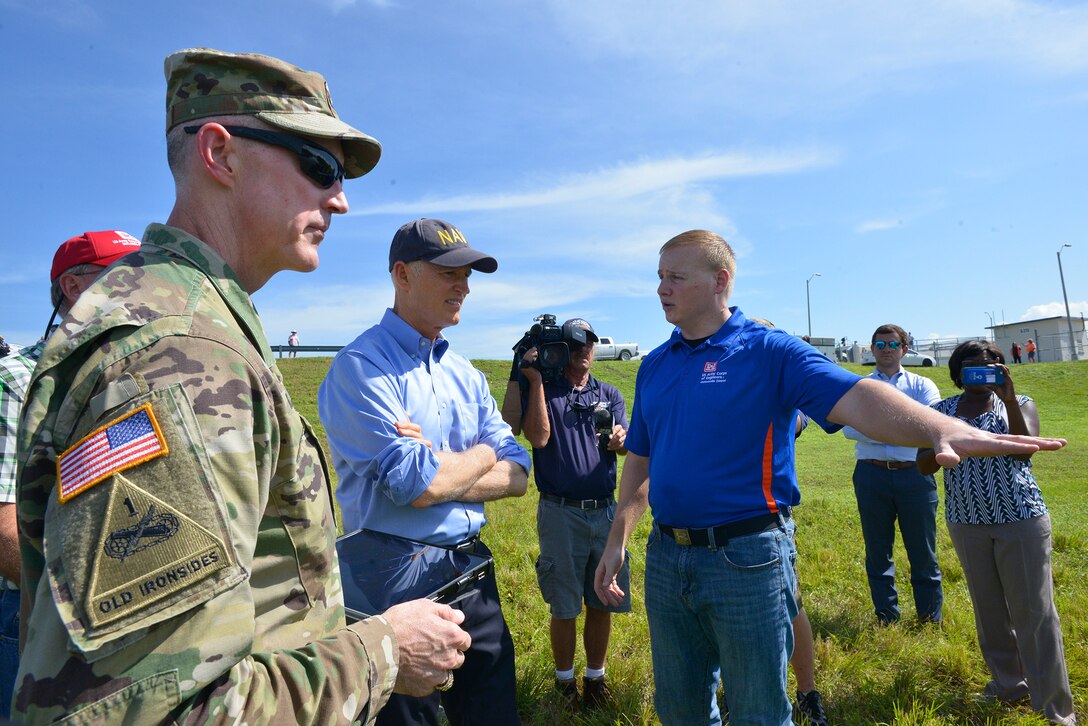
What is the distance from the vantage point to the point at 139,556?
1035 mm

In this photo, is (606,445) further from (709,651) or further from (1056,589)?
(1056,589)

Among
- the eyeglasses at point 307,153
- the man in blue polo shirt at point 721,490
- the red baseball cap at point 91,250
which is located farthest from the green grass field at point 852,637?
the eyeglasses at point 307,153

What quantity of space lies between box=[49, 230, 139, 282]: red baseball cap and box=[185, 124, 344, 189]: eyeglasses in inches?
71.8

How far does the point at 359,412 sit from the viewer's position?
2.79 metres

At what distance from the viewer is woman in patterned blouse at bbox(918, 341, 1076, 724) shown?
3965mm

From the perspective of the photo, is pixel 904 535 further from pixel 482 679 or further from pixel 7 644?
pixel 7 644

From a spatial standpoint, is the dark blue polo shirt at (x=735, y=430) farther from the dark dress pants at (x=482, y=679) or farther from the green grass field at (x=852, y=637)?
the green grass field at (x=852, y=637)

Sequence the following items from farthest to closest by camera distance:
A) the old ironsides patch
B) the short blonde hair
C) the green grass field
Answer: the green grass field
the short blonde hair
the old ironsides patch

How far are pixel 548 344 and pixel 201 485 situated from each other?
3.80 m

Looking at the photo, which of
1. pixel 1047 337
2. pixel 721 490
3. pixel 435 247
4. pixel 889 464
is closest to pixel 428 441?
pixel 435 247

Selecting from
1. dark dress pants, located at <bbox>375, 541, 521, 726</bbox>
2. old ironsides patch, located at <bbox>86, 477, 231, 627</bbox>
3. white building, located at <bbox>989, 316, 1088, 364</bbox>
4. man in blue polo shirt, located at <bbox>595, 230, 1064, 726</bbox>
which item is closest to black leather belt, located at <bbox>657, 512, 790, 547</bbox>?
man in blue polo shirt, located at <bbox>595, 230, 1064, 726</bbox>

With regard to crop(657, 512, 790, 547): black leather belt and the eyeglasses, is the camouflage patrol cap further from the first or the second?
crop(657, 512, 790, 547): black leather belt

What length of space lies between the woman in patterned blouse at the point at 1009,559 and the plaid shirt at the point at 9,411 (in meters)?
4.38

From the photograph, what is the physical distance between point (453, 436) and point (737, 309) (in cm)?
152
